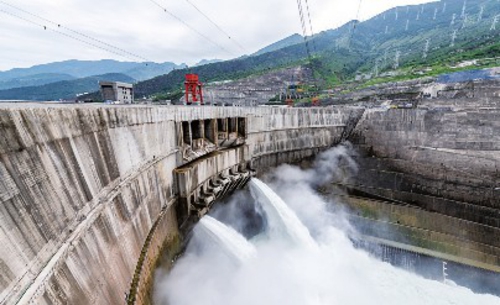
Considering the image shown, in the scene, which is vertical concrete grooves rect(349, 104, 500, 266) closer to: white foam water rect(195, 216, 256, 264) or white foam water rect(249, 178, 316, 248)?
white foam water rect(249, 178, 316, 248)

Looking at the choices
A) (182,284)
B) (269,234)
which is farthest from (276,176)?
(182,284)

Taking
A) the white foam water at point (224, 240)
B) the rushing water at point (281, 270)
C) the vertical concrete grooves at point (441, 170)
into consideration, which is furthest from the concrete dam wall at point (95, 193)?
the vertical concrete grooves at point (441, 170)

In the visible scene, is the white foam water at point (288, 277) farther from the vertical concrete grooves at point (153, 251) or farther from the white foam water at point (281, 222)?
the vertical concrete grooves at point (153, 251)

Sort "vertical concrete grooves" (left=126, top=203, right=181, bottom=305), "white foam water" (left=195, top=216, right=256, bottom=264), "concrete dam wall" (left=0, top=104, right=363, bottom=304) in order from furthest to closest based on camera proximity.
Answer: "white foam water" (left=195, top=216, right=256, bottom=264), "vertical concrete grooves" (left=126, top=203, right=181, bottom=305), "concrete dam wall" (left=0, top=104, right=363, bottom=304)

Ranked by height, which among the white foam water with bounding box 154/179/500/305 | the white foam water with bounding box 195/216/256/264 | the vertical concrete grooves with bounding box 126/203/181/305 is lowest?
the white foam water with bounding box 154/179/500/305

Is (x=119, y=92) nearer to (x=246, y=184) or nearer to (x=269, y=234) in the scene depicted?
(x=246, y=184)

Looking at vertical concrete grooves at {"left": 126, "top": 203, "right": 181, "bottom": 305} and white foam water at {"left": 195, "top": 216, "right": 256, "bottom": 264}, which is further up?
vertical concrete grooves at {"left": 126, "top": 203, "right": 181, "bottom": 305}

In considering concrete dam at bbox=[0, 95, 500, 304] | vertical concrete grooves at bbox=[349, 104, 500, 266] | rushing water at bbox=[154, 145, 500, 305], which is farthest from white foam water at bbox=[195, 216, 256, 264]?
vertical concrete grooves at bbox=[349, 104, 500, 266]
